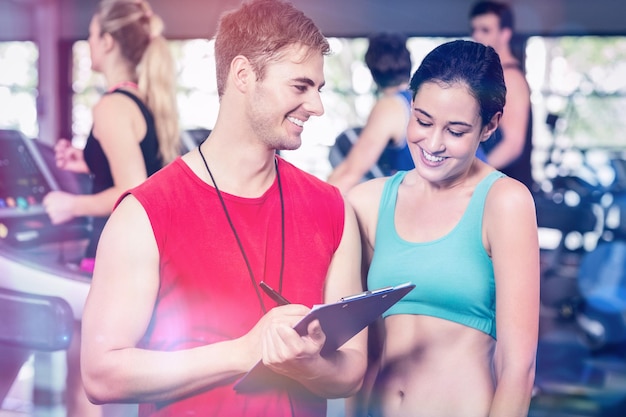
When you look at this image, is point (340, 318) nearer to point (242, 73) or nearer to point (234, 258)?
point (234, 258)

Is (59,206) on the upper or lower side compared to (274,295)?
lower

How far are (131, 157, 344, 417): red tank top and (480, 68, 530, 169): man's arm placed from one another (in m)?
0.83

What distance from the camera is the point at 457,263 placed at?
1.13 m

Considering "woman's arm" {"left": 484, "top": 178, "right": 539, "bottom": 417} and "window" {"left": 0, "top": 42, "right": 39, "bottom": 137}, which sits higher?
"woman's arm" {"left": 484, "top": 178, "right": 539, "bottom": 417}

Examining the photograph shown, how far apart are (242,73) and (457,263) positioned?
0.45 metres

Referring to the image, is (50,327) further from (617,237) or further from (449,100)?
(617,237)

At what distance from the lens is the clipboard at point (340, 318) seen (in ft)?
3.18

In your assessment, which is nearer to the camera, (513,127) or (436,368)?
(436,368)

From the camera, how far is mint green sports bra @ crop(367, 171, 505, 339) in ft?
3.71

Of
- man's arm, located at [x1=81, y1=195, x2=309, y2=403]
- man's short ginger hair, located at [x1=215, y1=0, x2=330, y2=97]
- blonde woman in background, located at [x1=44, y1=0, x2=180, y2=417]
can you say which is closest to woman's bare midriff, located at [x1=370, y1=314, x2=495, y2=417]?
man's arm, located at [x1=81, y1=195, x2=309, y2=403]

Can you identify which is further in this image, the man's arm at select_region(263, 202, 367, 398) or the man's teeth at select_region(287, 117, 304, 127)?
the man's teeth at select_region(287, 117, 304, 127)

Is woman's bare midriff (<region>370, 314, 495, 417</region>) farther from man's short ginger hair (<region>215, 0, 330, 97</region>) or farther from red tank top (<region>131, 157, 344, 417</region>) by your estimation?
man's short ginger hair (<region>215, 0, 330, 97</region>)

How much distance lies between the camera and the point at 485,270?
113 cm

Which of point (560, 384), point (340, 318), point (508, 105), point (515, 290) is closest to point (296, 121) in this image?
point (340, 318)
